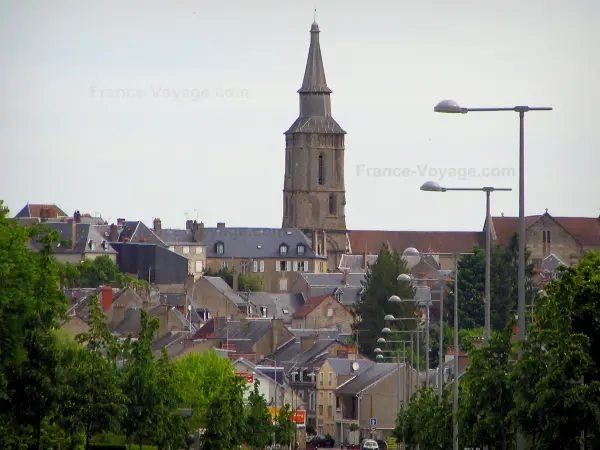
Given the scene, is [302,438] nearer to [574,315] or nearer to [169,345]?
[169,345]

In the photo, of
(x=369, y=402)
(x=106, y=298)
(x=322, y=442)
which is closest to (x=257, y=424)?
(x=322, y=442)

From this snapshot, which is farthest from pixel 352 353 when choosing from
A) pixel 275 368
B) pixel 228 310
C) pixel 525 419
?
pixel 525 419

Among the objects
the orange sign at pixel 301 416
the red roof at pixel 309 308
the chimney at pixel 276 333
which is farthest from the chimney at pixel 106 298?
the red roof at pixel 309 308

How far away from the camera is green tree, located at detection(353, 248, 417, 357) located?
6137 inches

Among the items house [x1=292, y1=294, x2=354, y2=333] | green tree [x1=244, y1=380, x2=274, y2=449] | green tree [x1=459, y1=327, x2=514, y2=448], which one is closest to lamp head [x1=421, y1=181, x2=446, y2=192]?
green tree [x1=459, y1=327, x2=514, y2=448]

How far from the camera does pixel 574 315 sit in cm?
3281

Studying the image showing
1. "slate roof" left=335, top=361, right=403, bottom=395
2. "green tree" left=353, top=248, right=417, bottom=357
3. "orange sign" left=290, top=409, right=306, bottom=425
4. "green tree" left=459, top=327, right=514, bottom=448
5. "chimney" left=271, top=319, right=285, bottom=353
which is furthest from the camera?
"chimney" left=271, top=319, right=285, bottom=353

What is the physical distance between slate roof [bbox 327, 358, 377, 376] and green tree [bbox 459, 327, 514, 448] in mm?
89318

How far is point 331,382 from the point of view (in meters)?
134

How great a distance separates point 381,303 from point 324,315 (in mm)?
35272

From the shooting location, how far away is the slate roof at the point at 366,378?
125m

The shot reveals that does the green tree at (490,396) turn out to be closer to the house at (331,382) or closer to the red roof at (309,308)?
the house at (331,382)

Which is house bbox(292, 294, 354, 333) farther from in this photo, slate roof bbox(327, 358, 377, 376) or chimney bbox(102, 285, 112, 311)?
slate roof bbox(327, 358, 377, 376)

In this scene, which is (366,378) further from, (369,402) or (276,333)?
(276,333)
